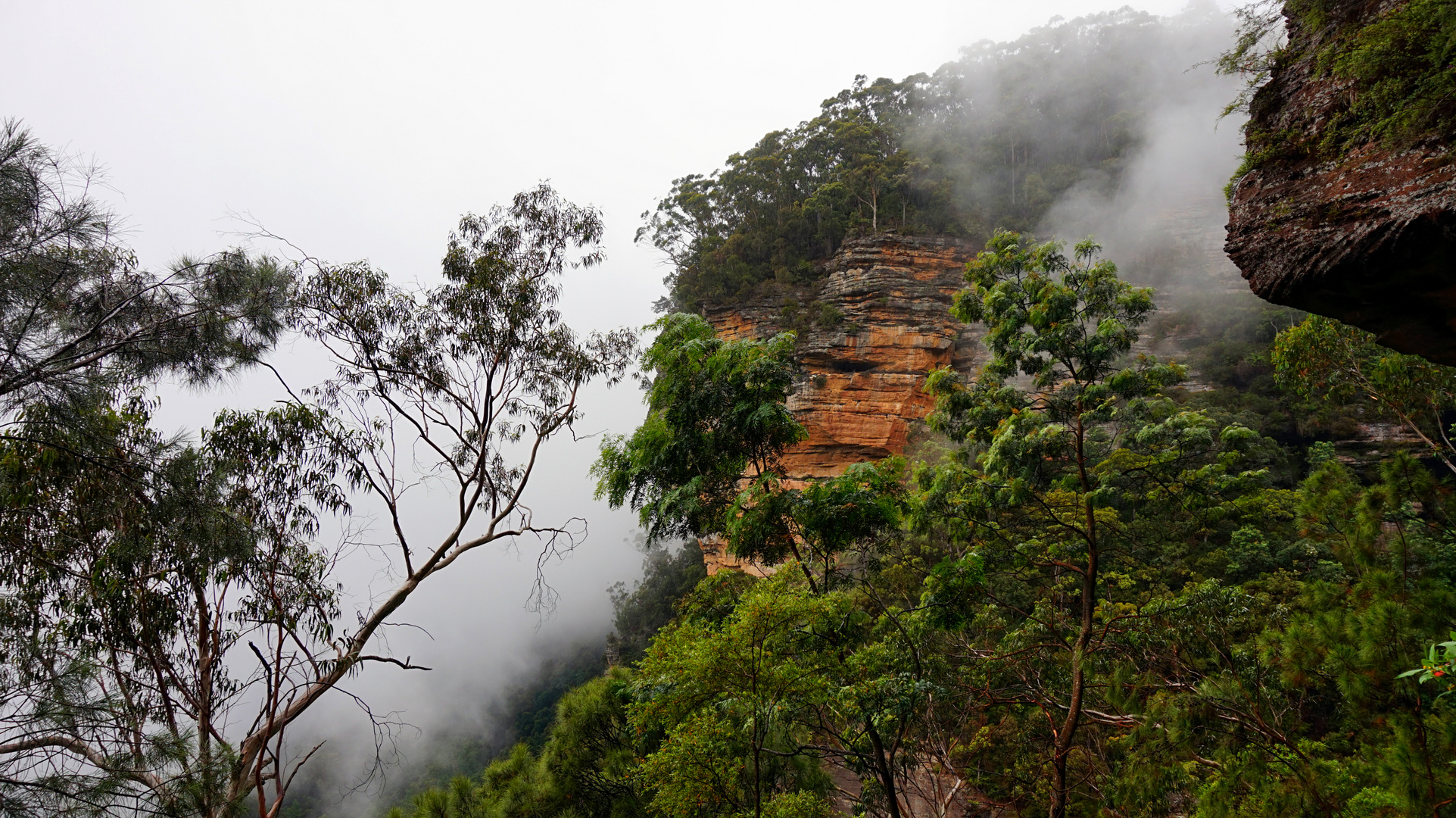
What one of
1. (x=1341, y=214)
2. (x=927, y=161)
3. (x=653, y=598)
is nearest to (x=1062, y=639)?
(x=1341, y=214)

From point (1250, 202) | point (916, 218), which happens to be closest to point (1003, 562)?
point (1250, 202)

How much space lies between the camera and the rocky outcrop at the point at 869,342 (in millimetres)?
18562

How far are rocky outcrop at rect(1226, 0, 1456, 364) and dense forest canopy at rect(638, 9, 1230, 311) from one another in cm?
1829

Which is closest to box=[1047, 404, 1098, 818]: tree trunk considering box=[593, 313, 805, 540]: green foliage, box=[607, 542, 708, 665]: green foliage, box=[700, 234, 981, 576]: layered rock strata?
box=[593, 313, 805, 540]: green foliage

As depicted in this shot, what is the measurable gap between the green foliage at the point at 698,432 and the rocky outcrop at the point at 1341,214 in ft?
9.78

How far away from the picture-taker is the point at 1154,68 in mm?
26641

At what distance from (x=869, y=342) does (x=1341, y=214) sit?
1670 centimetres

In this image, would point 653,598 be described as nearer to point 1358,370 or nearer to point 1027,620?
point 1027,620

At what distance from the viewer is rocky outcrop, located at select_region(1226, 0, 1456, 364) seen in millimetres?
2125

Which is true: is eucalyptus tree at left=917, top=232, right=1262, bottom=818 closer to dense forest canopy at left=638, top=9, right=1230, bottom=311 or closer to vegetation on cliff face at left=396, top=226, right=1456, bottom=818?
vegetation on cliff face at left=396, top=226, right=1456, bottom=818

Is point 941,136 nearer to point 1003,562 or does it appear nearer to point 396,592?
point 1003,562

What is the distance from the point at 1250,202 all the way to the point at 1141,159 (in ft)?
88.7

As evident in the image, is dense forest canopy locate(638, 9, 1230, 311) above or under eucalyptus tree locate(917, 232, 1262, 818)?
above

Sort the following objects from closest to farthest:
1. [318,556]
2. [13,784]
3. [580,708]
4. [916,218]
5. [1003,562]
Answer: [13,784] < [318,556] < [1003,562] < [580,708] < [916,218]
